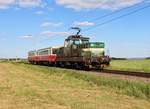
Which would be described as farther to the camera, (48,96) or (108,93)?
(108,93)

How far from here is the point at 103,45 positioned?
4047 cm

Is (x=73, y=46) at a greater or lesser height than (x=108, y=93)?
greater

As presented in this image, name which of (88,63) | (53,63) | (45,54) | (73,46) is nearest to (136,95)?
(88,63)

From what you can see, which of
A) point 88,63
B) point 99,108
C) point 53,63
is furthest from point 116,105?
point 53,63

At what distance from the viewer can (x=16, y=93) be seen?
58.1 feet

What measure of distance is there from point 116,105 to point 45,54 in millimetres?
51874

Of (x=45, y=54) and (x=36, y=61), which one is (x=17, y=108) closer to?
(x=45, y=54)

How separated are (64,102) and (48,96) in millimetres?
1928

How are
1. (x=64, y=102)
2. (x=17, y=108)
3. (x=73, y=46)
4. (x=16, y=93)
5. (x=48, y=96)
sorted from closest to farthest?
(x=17, y=108) < (x=64, y=102) < (x=48, y=96) < (x=16, y=93) < (x=73, y=46)

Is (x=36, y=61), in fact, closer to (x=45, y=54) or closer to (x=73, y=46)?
(x=45, y=54)

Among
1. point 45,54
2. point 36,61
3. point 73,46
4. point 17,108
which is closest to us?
point 17,108

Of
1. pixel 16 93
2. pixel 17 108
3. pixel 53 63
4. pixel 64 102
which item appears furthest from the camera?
pixel 53 63

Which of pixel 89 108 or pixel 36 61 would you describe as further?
pixel 36 61

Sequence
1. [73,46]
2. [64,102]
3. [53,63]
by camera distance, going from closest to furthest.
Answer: [64,102], [73,46], [53,63]
